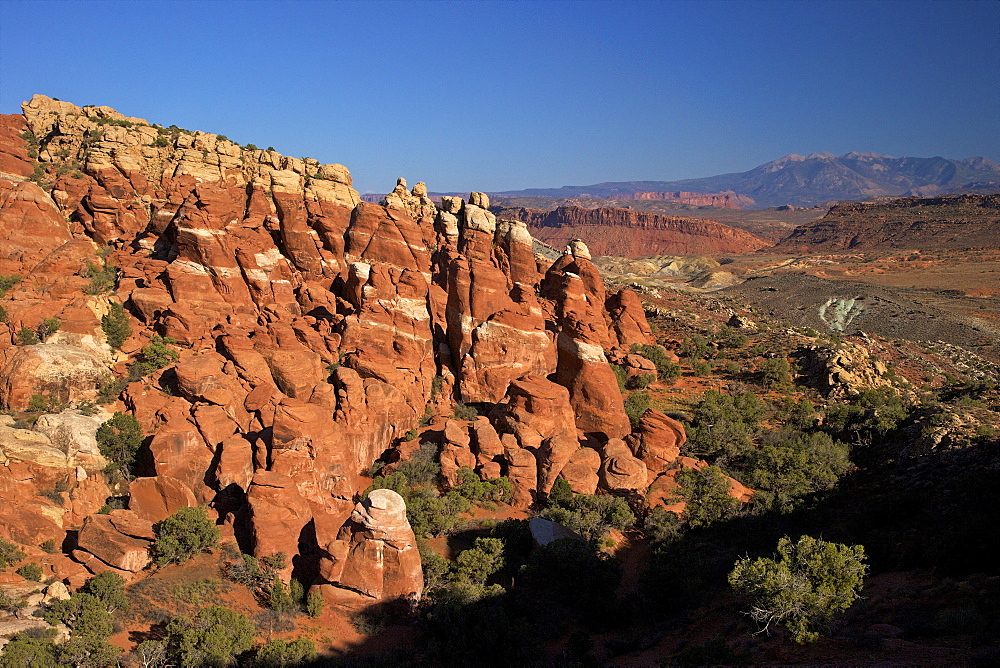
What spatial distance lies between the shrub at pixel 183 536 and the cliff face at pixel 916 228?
518 ft

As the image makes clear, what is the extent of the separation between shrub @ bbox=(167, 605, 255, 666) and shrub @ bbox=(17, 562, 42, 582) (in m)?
5.45

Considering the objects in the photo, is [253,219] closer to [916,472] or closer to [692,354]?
[692,354]

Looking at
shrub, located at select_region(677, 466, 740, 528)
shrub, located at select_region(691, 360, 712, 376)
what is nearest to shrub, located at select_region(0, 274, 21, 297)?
shrub, located at select_region(677, 466, 740, 528)

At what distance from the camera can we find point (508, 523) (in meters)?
22.8

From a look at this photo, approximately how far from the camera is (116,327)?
30641mm

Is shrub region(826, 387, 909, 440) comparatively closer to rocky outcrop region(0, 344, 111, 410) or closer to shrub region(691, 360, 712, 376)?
shrub region(691, 360, 712, 376)

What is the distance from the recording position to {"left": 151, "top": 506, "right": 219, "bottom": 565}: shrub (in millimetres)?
19578

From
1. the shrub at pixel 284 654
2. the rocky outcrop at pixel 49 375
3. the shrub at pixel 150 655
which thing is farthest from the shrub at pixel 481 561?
the rocky outcrop at pixel 49 375

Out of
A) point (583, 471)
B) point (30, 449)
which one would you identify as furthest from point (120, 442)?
point (583, 471)

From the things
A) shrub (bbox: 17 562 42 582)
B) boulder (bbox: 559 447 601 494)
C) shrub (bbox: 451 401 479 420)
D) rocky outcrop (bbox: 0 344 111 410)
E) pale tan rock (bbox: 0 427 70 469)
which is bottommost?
shrub (bbox: 17 562 42 582)

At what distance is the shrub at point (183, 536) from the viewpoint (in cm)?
1958

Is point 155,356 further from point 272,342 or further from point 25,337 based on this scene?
point 25,337

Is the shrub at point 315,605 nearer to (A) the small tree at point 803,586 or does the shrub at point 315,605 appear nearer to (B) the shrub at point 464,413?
(A) the small tree at point 803,586

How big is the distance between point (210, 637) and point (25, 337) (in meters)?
22.1
